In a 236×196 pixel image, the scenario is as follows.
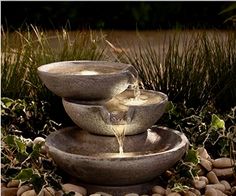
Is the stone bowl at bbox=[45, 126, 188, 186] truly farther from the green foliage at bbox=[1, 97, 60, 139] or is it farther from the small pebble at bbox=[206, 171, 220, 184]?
the green foliage at bbox=[1, 97, 60, 139]

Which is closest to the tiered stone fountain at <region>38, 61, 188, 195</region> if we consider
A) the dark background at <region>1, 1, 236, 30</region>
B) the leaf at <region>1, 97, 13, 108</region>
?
the leaf at <region>1, 97, 13, 108</region>

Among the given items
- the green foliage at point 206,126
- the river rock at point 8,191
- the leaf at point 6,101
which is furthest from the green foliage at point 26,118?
the green foliage at point 206,126

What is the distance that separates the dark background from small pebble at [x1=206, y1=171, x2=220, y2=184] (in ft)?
15.6

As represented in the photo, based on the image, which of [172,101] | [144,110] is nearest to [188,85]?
[172,101]

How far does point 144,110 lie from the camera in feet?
8.61

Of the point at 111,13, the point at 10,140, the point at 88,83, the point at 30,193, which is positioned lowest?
the point at 111,13

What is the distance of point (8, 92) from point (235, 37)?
51.1 inches

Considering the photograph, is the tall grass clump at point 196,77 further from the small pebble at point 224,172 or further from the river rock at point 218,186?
the river rock at point 218,186

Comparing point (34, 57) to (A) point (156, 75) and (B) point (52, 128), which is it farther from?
(A) point (156, 75)

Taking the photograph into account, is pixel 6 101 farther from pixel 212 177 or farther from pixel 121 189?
pixel 212 177

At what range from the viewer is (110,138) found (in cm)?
271

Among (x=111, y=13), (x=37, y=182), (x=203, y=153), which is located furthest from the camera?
(x=111, y=13)

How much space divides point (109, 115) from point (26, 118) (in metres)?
0.76

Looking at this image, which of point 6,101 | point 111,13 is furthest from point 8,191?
point 111,13
